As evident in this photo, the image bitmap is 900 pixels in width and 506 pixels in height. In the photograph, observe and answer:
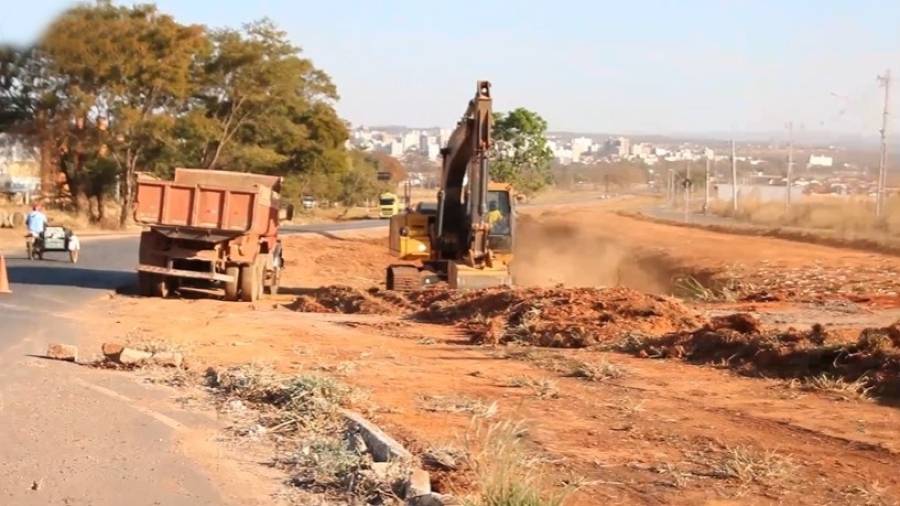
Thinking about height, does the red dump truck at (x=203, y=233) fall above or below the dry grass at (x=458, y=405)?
above

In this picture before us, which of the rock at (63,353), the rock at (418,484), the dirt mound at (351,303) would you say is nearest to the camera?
the rock at (418,484)

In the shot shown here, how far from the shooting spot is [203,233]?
24.8 m

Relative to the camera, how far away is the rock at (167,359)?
14883mm

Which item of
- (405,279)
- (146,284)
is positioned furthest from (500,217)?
(146,284)

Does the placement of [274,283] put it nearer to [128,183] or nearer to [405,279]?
[405,279]

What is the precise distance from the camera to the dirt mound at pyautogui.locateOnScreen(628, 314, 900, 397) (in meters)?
13.9

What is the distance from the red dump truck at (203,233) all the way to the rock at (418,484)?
53.8 ft

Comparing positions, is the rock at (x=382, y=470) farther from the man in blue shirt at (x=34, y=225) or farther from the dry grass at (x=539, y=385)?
the man in blue shirt at (x=34, y=225)

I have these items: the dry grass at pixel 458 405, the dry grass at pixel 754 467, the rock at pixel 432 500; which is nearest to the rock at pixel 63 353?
the dry grass at pixel 458 405

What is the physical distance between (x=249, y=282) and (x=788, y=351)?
13.4 meters

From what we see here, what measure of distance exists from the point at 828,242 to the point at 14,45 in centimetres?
3739

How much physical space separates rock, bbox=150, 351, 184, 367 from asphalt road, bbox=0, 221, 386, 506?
709 millimetres

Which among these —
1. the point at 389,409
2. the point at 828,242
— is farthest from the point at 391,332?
the point at 828,242

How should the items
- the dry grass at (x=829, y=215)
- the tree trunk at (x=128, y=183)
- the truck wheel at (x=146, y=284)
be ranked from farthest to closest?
1. the dry grass at (x=829, y=215)
2. the tree trunk at (x=128, y=183)
3. the truck wheel at (x=146, y=284)
